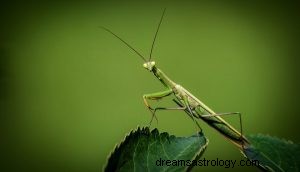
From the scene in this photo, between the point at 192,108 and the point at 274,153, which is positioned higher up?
the point at 192,108

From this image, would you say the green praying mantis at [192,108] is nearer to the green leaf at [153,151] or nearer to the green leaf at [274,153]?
the green leaf at [274,153]

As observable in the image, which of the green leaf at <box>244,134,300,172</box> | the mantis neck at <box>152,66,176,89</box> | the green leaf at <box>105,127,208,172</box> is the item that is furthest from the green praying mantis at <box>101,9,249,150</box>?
the green leaf at <box>105,127,208,172</box>

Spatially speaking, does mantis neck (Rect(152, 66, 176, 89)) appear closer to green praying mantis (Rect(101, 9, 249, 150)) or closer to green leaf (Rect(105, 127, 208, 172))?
green praying mantis (Rect(101, 9, 249, 150))

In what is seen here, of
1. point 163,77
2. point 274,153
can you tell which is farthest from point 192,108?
point 274,153

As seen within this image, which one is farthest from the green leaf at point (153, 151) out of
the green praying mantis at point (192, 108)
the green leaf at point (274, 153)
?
the green praying mantis at point (192, 108)

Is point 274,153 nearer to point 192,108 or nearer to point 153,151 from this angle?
point 153,151
